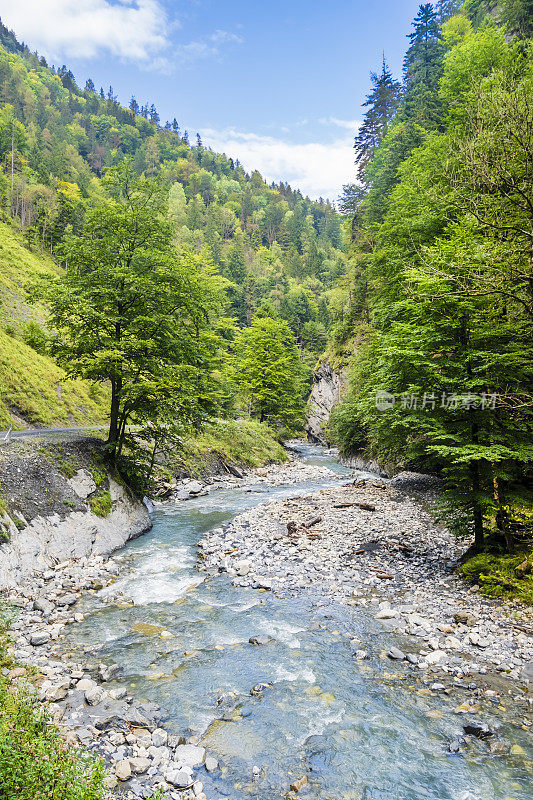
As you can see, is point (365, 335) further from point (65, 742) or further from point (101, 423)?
point (65, 742)

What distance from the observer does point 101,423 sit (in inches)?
1051

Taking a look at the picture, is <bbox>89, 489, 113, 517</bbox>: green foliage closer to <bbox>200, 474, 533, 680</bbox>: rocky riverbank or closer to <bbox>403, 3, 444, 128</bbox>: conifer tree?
<bbox>200, 474, 533, 680</bbox>: rocky riverbank

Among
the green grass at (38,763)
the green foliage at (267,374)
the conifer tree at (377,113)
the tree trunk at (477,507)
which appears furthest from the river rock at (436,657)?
the conifer tree at (377,113)

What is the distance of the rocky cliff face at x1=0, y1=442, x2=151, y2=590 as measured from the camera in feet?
32.7

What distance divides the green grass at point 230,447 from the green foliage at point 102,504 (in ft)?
28.3

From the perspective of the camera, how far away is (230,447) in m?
30.0

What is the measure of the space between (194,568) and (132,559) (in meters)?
1.97

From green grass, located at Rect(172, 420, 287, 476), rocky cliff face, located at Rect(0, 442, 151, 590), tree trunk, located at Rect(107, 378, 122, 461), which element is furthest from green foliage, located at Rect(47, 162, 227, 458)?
green grass, located at Rect(172, 420, 287, 476)

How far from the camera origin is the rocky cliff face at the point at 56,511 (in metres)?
9.95

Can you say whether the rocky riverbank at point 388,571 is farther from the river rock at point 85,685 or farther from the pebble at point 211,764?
the river rock at point 85,685

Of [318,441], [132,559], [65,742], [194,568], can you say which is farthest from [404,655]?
[318,441]

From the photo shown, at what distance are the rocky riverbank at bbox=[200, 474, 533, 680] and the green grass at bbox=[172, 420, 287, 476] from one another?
780 cm

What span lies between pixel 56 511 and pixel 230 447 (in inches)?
735

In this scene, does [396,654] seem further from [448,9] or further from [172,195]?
[172,195]
